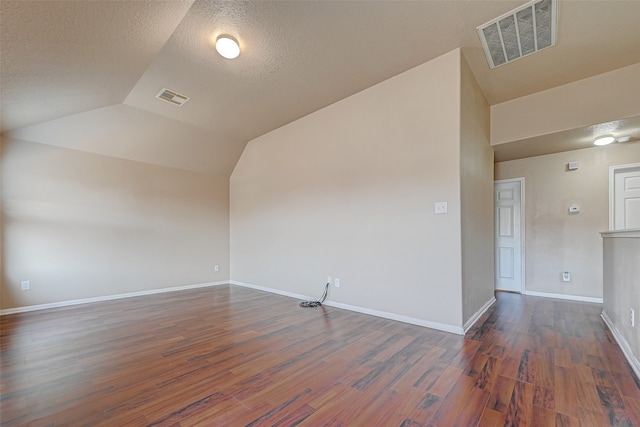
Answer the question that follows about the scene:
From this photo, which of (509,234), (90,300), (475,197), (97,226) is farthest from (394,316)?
(97,226)

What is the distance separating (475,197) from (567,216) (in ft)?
7.29

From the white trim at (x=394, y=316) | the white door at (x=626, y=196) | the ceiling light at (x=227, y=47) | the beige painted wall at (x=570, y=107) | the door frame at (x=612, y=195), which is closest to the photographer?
the ceiling light at (x=227, y=47)

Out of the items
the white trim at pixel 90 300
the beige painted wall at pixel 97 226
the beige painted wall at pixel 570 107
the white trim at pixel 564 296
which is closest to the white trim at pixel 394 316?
the white trim at pixel 90 300

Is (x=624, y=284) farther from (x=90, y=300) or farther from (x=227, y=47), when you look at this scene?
(x=90, y=300)

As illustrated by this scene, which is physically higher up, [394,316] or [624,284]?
[624,284]

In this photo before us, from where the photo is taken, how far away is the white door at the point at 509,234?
15.3ft

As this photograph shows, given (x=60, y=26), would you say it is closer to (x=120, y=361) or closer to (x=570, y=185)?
(x=120, y=361)

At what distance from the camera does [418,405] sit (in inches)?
64.7

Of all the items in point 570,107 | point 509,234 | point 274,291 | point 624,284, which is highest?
point 570,107

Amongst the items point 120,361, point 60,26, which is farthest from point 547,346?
point 60,26

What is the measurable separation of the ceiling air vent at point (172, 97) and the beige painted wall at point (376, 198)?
1611 millimetres

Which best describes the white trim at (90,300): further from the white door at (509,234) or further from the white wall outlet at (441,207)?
the white door at (509,234)

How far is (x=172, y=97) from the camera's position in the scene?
3535 mm

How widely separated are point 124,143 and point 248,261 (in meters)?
2.87
